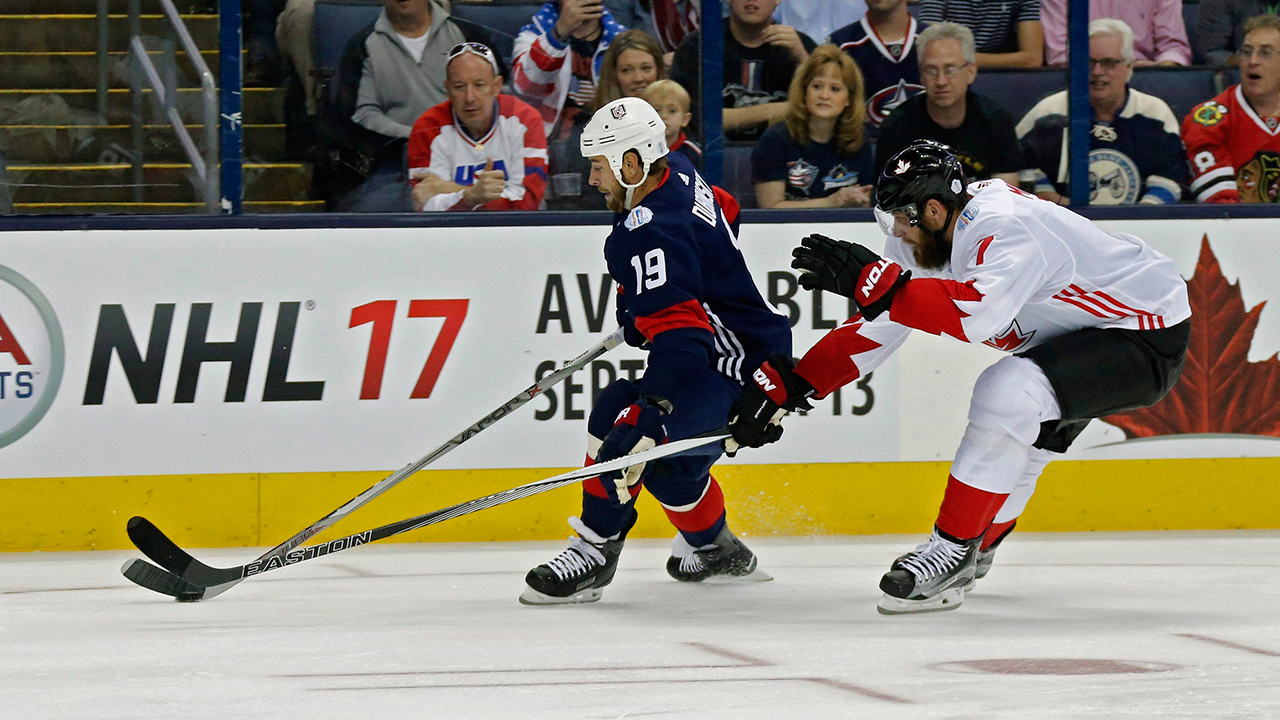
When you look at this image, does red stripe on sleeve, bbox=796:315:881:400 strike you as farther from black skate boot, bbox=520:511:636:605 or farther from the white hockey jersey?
black skate boot, bbox=520:511:636:605

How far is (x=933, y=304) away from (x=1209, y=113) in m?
2.56

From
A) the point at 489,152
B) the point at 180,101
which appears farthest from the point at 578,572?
the point at 180,101

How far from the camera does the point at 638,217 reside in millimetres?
3479

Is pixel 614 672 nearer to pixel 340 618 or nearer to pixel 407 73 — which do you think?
pixel 340 618

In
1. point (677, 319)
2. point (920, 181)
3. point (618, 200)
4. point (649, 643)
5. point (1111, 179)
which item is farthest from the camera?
point (1111, 179)

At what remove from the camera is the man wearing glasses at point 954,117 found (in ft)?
16.6

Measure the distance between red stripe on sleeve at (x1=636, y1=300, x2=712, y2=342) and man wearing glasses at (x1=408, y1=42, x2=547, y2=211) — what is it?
59.5 inches

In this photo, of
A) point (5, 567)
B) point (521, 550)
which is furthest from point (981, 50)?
point (5, 567)

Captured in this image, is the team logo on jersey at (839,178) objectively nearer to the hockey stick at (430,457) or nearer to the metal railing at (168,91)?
the hockey stick at (430,457)

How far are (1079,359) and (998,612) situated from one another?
59cm

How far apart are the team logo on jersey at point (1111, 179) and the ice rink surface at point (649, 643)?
1251 millimetres

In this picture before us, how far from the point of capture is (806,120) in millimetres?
5039

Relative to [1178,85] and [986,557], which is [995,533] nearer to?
[986,557]

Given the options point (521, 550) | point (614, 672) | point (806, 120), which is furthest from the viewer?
point (806, 120)
